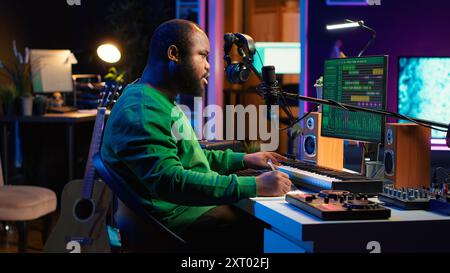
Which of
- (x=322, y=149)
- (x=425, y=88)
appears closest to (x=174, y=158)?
(x=322, y=149)

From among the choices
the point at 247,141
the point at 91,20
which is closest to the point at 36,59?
the point at 91,20

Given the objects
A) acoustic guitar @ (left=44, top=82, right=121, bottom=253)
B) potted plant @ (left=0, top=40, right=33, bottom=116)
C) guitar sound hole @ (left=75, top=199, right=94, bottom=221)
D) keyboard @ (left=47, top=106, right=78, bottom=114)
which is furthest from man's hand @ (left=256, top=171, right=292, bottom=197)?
keyboard @ (left=47, top=106, right=78, bottom=114)

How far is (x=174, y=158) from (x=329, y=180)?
0.58 metres

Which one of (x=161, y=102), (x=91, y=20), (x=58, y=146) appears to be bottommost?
(x=58, y=146)

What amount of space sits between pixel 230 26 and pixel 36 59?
3978 mm

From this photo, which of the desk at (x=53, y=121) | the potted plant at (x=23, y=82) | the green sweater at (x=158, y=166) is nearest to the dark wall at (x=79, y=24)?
the potted plant at (x=23, y=82)

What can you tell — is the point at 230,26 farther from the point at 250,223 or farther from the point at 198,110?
the point at 250,223

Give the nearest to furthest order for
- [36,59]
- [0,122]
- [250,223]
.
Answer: [250,223]
[0,122]
[36,59]

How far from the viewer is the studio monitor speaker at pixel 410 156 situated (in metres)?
2.53

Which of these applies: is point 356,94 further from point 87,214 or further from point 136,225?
point 87,214

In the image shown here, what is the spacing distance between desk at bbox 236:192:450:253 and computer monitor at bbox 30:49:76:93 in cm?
456

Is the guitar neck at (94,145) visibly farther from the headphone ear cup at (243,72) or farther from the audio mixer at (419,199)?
the audio mixer at (419,199)

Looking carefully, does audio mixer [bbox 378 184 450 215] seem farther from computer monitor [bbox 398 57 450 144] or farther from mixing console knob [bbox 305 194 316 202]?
computer monitor [bbox 398 57 450 144]
